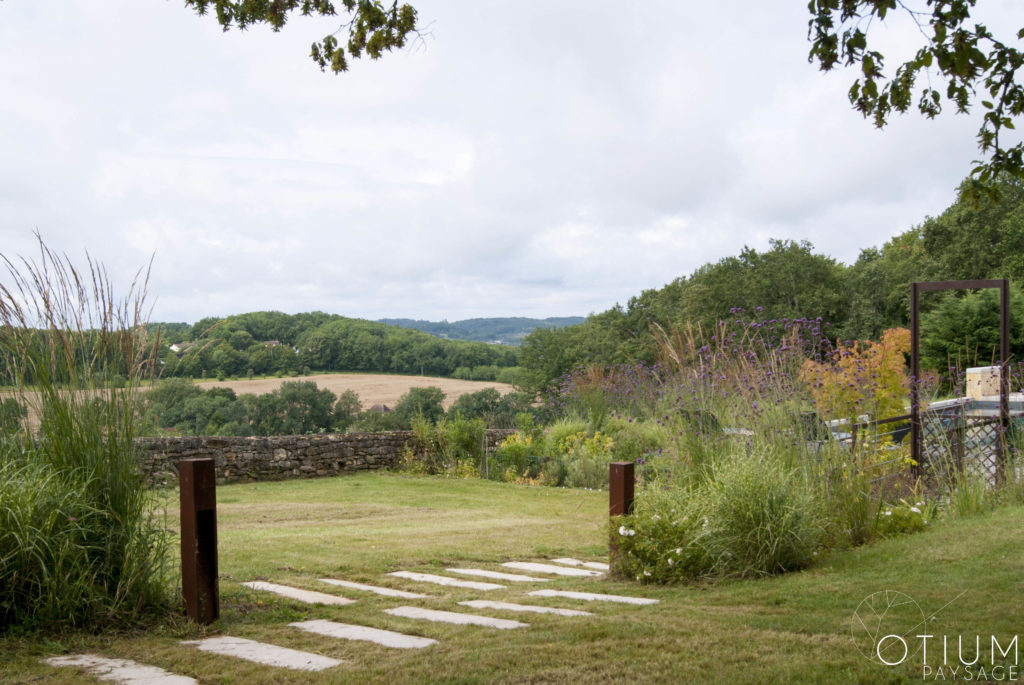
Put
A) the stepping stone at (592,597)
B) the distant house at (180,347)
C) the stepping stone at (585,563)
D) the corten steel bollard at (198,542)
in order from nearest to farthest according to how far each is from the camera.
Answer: the corten steel bollard at (198,542), the stepping stone at (592,597), the distant house at (180,347), the stepping stone at (585,563)

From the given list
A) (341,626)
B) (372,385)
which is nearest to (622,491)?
(341,626)

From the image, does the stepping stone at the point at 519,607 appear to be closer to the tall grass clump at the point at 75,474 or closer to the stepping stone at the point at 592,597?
the stepping stone at the point at 592,597

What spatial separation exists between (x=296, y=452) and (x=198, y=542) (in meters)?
8.23

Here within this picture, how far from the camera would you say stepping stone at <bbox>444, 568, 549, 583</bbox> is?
177 inches

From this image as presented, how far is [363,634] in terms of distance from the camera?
3156 millimetres

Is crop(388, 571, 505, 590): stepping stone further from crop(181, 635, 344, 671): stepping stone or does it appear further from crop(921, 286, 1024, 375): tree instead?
crop(921, 286, 1024, 375): tree

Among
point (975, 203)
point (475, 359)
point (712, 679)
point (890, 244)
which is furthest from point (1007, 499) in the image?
point (890, 244)

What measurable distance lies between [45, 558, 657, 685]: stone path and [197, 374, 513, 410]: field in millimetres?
17774

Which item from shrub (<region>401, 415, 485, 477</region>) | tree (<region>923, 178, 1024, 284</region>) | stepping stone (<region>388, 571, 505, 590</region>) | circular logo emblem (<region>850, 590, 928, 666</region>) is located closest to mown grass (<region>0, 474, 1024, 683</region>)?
circular logo emblem (<region>850, 590, 928, 666</region>)

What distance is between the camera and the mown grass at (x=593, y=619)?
256 centimetres

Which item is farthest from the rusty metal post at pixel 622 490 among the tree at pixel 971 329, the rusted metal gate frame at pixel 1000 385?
the tree at pixel 971 329

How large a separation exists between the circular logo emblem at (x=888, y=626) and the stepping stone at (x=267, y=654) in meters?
2.00

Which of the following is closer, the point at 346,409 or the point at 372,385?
the point at 346,409

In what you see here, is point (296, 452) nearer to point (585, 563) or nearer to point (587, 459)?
point (587, 459)
